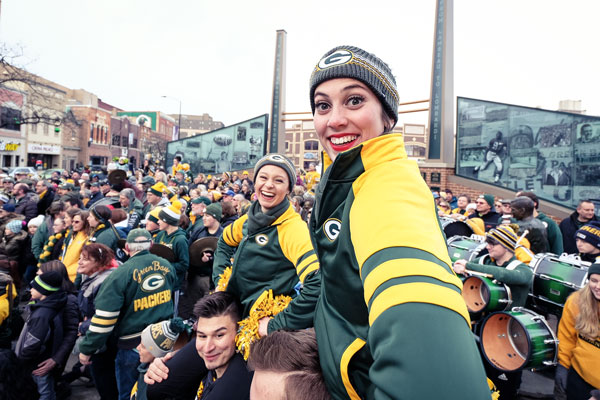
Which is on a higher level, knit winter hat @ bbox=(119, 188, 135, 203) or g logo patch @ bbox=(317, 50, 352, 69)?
g logo patch @ bbox=(317, 50, 352, 69)

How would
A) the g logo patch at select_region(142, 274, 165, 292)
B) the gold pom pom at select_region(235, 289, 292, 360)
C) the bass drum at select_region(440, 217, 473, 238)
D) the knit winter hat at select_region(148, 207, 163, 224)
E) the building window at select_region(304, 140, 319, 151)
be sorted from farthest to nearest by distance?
the building window at select_region(304, 140, 319, 151) → the bass drum at select_region(440, 217, 473, 238) → the knit winter hat at select_region(148, 207, 163, 224) → the g logo patch at select_region(142, 274, 165, 292) → the gold pom pom at select_region(235, 289, 292, 360)

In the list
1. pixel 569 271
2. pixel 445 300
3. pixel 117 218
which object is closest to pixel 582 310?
pixel 569 271

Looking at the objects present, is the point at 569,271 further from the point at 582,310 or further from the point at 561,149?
the point at 561,149

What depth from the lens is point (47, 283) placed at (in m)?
3.99

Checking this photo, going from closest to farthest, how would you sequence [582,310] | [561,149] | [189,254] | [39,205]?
[582,310] → [189,254] → [39,205] → [561,149]

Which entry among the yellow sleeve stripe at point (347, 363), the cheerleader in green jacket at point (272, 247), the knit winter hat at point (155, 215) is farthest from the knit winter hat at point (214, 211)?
the yellow sleeve stripe at point (347, 363)

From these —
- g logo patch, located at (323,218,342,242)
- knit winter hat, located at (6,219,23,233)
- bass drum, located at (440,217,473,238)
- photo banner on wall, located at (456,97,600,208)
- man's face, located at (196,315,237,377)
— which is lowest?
man's face, located at (196,315,237,377)

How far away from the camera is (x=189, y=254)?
18.6 feet

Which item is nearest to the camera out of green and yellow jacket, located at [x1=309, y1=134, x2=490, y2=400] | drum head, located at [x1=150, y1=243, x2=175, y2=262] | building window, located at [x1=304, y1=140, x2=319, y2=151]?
green and yellow jacket, located at [x1=309, y1=134, x2=490, y2=400]

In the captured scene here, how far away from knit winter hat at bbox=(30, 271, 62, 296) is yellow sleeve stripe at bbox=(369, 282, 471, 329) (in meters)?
4.41

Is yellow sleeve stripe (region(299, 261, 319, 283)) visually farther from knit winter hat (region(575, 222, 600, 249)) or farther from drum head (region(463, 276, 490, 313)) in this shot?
knit winter hat (region(575, 222, 600, 249))

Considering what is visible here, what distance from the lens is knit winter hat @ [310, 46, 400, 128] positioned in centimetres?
122

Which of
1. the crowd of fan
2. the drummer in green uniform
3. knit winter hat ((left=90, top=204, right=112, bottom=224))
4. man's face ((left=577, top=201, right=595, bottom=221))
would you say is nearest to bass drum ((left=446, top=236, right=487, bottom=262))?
the drummer in green uniform

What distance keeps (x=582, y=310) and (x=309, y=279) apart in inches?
116
